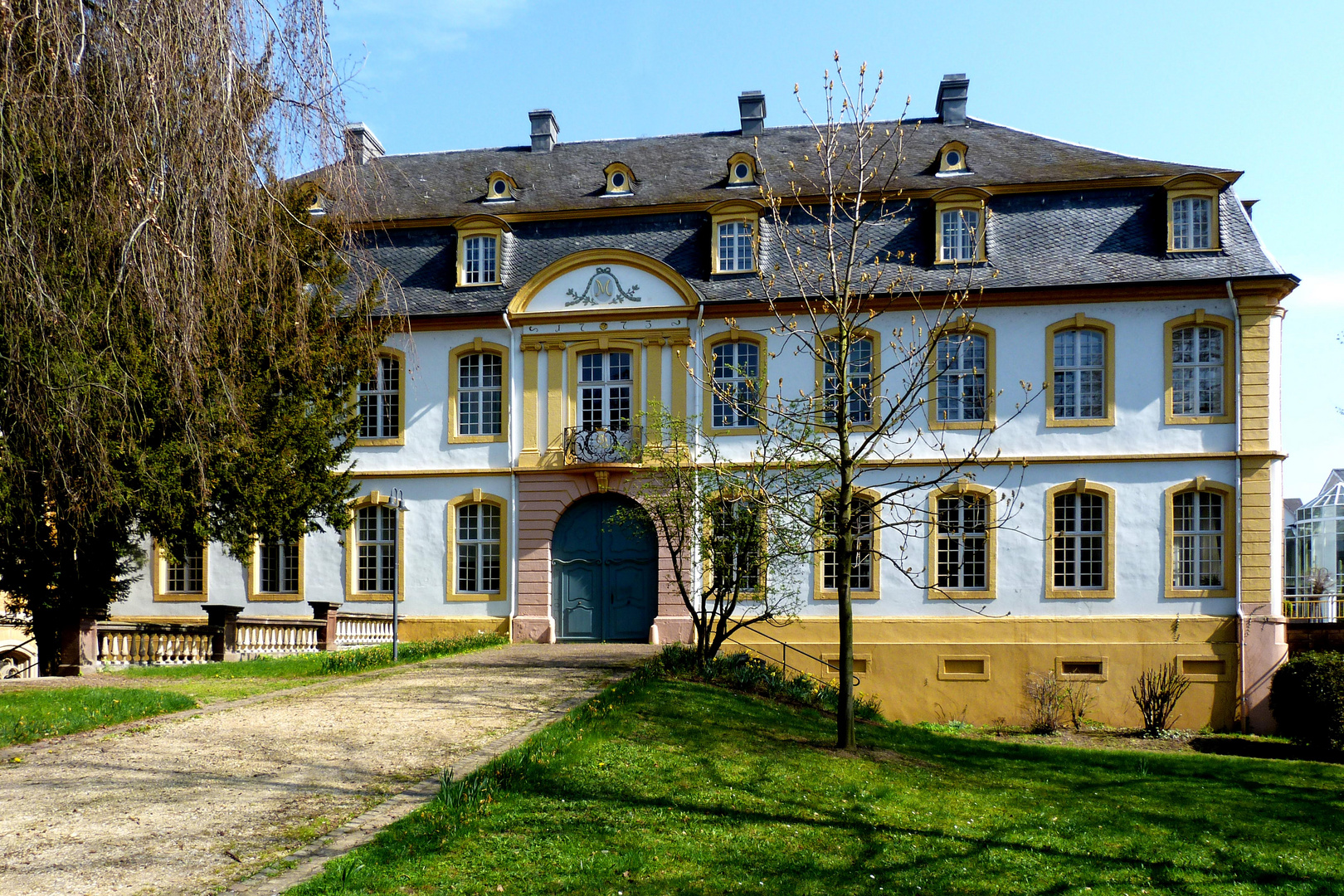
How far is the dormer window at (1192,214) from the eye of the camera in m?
19.5

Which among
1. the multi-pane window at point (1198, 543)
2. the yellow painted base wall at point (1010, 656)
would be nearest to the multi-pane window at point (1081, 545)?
the yellow painted base wall at point (1010, 656)

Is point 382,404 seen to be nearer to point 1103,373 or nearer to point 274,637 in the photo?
point 274,637

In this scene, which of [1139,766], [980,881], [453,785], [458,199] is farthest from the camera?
[458,199]

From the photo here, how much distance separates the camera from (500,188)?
2298cm

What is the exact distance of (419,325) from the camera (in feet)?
70.0

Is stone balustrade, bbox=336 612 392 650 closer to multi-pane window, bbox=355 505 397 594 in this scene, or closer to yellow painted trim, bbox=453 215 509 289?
multi-pane window, bbox=355 505 397 594

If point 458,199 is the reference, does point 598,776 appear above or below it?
below

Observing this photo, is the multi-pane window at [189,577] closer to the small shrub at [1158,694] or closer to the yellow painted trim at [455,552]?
the yellow painted trim at [455,552]

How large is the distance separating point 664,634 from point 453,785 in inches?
524

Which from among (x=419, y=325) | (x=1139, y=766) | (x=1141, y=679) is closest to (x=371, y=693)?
(x=1139, y=766)

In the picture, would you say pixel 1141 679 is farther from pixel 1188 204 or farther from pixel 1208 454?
pixel 1188 204

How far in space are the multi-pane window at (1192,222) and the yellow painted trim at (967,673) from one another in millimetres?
7726

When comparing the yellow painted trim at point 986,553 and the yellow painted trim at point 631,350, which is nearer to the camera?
the yellow painted trim at point 986,553

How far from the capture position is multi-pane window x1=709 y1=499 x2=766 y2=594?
14.0 meters
